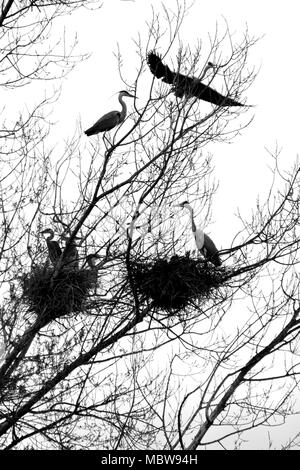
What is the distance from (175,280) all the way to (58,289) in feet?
3.79

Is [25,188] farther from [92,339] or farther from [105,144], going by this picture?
[92,339]

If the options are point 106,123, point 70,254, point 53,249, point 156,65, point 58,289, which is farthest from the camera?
point 106,123

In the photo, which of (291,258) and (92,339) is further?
(291,258)

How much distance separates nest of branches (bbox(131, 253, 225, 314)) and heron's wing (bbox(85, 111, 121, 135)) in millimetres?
1707

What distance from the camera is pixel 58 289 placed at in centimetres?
908

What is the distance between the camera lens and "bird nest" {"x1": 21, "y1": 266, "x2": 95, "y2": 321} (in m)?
8.86

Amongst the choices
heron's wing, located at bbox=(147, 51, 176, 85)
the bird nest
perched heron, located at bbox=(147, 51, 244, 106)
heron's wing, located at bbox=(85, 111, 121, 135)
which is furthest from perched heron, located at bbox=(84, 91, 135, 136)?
the bird nest

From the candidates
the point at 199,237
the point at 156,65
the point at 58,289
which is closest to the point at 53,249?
the point at 58,289

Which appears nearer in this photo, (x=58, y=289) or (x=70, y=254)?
(x=70, y=254)

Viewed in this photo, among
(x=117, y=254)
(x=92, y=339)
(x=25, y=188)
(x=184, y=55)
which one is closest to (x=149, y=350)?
(x=92, y=339)

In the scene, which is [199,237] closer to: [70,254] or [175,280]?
[175,280]

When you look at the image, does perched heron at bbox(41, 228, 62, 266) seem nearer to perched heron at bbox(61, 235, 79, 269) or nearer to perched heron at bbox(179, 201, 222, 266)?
perched heron at bbox(61, 235, 79, 269)

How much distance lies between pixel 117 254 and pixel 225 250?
109 cm

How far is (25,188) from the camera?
8.52 metres
